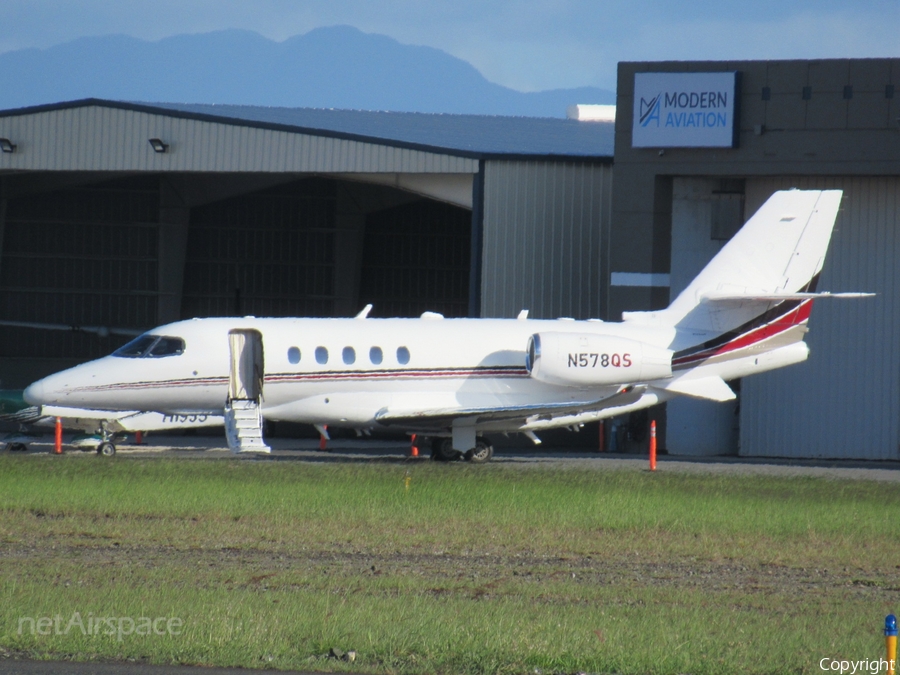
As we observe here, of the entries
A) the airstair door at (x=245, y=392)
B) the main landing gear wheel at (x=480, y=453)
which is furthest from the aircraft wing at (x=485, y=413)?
the airstair door at (x=245, y=392)

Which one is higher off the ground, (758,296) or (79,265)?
(79,265)

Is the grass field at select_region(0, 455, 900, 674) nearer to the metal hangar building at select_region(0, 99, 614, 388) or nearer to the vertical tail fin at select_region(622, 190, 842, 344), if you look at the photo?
the vertical tail fin at select_region(622, 190, 842, 344)

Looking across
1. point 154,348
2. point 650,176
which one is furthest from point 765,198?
point 154,348

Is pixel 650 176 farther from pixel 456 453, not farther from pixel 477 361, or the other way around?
pixel 456 453

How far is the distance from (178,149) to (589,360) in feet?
41.3

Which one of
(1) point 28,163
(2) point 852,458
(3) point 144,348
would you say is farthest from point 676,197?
(1) point 28,163

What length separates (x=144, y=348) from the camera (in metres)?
21.7

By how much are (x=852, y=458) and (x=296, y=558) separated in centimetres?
1802

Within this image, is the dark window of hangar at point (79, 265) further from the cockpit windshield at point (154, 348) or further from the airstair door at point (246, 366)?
the airstair door at point (246, 366)

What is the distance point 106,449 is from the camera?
23.7 metres

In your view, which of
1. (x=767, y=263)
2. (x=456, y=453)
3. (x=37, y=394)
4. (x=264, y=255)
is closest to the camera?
(x=37, y=394)

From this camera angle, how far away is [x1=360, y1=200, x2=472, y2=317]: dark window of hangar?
128ft

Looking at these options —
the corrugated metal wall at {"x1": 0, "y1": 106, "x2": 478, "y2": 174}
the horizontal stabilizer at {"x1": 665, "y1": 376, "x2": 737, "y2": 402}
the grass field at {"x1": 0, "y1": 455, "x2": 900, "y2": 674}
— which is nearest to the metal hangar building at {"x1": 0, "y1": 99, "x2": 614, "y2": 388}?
the corrugated metal wall at {"x1": 0, "y1": 106, "x2": 478, "y2": 174}

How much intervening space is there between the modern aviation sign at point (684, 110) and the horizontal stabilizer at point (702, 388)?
5.62 meters
